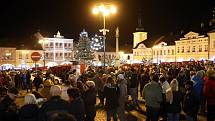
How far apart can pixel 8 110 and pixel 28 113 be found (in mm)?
587

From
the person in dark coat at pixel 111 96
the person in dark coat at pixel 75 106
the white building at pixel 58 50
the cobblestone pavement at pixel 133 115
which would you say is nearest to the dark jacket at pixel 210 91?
the cobblestone pavement at pixel 133 115

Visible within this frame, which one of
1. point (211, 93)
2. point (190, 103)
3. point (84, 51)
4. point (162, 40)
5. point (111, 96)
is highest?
point (162, 40)

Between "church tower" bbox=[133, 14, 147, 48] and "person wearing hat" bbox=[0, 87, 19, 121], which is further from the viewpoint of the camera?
"church tower" bbox=[133, 14, 147, 48]

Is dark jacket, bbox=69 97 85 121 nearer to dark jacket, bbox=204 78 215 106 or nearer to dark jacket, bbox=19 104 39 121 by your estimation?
dark jacket, bbox=19 104 39 121

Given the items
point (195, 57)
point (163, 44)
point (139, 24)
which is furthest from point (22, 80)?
point (139, 24)

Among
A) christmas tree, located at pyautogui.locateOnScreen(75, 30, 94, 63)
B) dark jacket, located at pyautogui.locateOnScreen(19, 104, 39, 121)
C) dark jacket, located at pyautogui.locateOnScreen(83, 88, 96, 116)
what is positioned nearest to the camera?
dark jacket, located at pyautogui.locateOnScreen(19, 104, 39, 121)

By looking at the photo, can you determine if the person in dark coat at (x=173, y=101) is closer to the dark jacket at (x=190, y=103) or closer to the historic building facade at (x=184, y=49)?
the dark jacket at (x=190, y=103)

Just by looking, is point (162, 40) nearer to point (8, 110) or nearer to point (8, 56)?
point (8, 56)

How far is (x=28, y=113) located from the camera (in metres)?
6.79

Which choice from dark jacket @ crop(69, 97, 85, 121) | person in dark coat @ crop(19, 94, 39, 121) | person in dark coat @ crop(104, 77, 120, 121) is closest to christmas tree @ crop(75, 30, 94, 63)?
person in dark coat @ crop(104, 77, 120, 121)

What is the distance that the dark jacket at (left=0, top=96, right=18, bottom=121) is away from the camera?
6.97m

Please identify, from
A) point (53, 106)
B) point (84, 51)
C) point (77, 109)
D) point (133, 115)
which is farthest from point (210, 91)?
point (84, 51)

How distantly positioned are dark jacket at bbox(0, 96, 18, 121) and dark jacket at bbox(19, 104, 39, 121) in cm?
24

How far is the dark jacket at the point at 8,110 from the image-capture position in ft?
22.9
